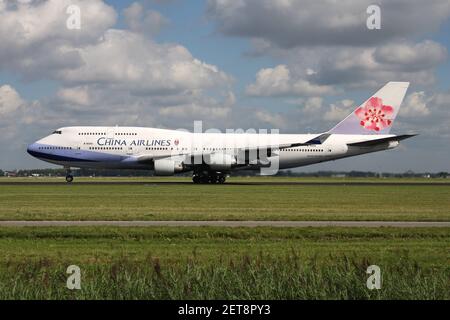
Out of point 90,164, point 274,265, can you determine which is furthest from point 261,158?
point 274,265

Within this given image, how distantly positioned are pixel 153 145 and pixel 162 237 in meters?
42.7

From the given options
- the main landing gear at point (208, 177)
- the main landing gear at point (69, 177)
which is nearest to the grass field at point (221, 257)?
the main landing gear at point (208, 177)

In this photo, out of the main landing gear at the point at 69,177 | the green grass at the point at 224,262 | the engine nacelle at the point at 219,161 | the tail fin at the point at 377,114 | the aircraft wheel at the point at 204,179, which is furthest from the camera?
the tail fin at the point at 377,114

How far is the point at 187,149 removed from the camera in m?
62.7

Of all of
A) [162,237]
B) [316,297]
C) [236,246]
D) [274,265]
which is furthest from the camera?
[162,237]

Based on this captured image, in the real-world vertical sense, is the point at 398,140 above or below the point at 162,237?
above

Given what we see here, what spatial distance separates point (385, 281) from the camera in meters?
11.9

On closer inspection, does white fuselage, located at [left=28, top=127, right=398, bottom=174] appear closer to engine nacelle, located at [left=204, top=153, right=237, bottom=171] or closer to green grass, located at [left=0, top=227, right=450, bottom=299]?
engine nacelle, located at [left=204, top=153, right=237, bottom=171]

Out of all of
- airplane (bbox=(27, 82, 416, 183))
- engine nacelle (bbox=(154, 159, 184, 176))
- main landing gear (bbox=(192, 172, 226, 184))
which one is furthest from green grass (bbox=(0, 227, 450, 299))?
main landing gear (bbox=(192, 172, 226, 184))

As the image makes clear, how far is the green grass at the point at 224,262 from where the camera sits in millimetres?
11281

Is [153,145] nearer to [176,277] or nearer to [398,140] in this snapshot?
[398,140]

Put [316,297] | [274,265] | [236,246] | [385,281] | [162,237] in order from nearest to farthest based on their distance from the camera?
1. [316,297]
2. [385,281]
3. [274,265]
4. [236,246]
5. [162,237]

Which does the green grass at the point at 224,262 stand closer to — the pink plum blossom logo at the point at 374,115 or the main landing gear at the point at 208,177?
the main landing gear at the point at 208,177
